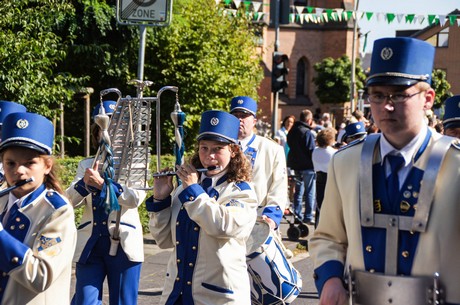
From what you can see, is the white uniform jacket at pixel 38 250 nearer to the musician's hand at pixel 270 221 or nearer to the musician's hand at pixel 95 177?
the musician's hand at pixel 95 177

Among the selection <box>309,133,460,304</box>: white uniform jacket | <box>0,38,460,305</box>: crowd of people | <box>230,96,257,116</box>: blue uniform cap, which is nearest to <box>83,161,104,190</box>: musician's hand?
<box>0,38,460,305</box>: crowd of people

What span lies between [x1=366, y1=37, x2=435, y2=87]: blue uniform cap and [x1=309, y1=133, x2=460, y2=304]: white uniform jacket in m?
0.29

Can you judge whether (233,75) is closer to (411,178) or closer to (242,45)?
(242,45)

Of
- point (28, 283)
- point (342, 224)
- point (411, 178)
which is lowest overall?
point (28, 283)

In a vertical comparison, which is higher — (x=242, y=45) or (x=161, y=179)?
(x=242, y=45)

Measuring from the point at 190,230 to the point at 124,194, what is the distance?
34.9 inches

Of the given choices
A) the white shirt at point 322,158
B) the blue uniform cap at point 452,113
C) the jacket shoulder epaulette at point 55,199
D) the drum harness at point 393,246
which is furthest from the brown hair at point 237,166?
the white shirt at point 322,158

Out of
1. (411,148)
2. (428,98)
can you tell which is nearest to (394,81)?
(428,98)

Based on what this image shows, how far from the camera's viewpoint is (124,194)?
6.03 meters

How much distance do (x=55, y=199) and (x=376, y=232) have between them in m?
1.66

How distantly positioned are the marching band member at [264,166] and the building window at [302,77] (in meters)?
53.1

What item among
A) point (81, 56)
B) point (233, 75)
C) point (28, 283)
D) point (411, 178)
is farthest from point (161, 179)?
point (233, 75)

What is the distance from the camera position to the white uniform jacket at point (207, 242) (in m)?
5.14

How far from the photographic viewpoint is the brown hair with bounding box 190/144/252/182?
218 inches
